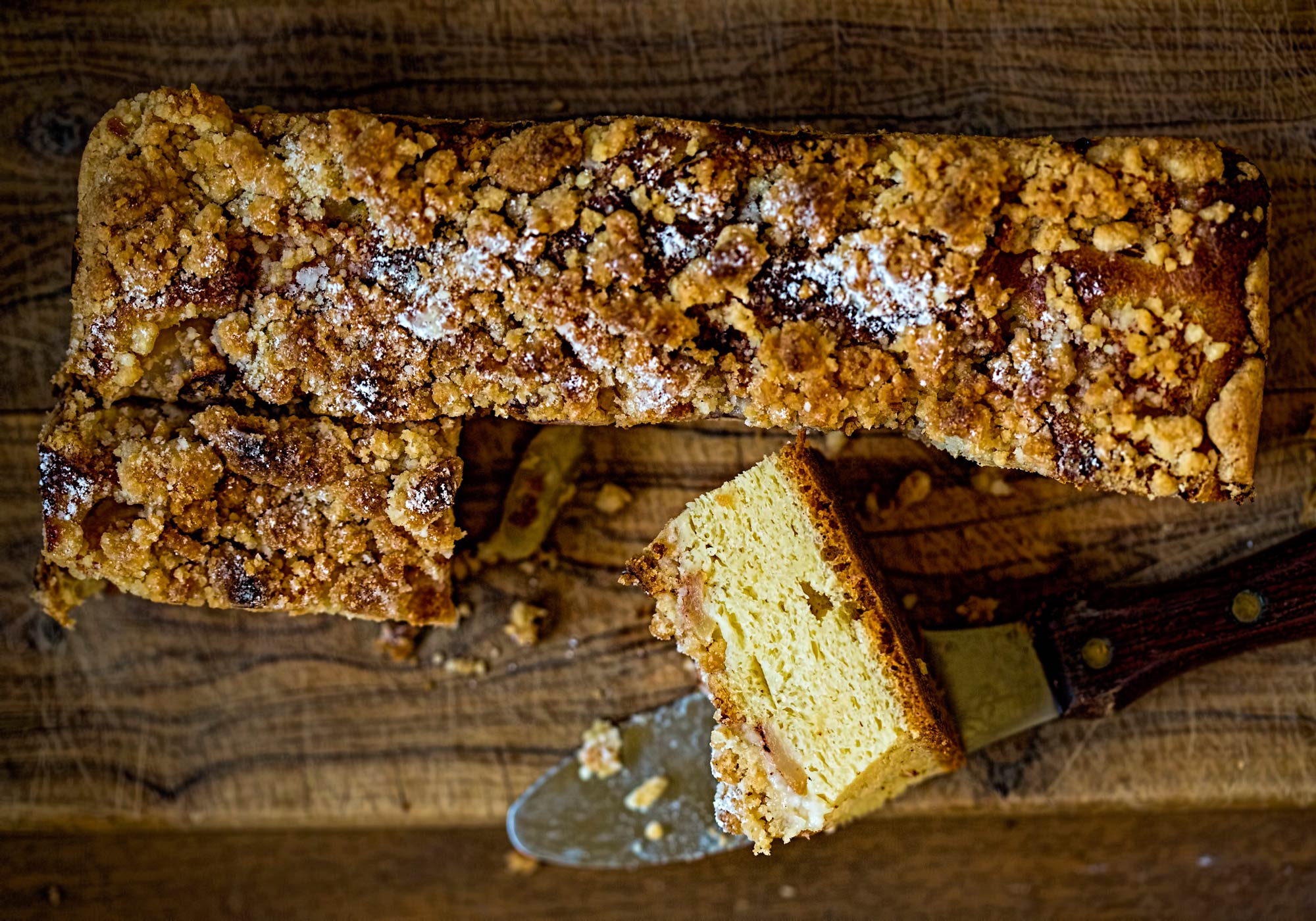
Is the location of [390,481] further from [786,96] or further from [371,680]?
[786,96]

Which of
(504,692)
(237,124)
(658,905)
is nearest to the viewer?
(237,124)

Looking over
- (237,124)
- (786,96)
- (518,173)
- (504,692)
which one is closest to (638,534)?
(504,692)

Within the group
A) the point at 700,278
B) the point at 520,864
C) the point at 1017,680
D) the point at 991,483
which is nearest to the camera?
the point at 700,278

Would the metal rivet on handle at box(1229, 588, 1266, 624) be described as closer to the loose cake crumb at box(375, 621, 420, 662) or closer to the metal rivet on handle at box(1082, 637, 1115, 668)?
the metal rivet on handle at box(1082, 637, 1115, 668)

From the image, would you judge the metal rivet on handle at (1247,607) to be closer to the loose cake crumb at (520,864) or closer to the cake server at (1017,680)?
the cake server at (1017,680)

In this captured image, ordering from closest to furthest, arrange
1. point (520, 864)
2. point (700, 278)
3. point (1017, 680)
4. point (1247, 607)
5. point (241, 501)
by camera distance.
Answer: point (700, 278) → point (241, 501) → point (1247, 607) → point (1017, 680) → point (520, 864)

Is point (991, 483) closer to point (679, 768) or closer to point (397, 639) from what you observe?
point (679, 768)

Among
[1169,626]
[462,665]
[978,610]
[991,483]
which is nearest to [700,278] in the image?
[991,483]
